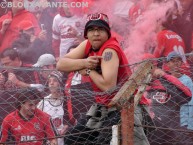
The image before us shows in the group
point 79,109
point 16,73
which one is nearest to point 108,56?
point 79,109

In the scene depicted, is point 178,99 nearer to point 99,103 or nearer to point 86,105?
point 86,105

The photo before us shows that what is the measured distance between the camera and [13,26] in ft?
28.9

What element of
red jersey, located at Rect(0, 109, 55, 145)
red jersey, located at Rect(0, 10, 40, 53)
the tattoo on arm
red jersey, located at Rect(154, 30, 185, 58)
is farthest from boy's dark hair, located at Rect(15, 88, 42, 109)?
red jersey, located at Rect(154, 30, 185, 58)

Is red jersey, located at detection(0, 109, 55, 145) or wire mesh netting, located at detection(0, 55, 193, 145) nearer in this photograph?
wire mesh netting, located at detection(0, 55, 193, 145)

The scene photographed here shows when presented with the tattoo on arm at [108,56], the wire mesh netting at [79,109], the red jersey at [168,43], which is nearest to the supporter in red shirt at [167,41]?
the red jersey at [168,43]

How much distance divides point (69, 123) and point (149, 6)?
196cm

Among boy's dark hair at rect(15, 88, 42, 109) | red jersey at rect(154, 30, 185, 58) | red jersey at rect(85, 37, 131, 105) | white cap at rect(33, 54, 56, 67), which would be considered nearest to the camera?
red jersey at rect(85, 37, 131, 105)

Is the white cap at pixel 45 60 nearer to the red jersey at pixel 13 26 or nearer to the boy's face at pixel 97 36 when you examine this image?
the red jersey at pixel 13 26

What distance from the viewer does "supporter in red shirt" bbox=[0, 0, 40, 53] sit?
8.71 m

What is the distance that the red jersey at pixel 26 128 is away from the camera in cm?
732

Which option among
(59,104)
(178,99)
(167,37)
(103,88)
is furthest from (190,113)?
(103,88)

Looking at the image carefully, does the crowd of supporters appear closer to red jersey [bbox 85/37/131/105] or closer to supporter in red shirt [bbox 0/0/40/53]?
supporter in red shirt [bbox 0/0/40/53]

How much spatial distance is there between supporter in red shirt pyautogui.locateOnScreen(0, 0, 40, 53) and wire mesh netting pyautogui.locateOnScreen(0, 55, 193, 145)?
0.48 meters

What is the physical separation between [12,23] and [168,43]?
7.51ft
